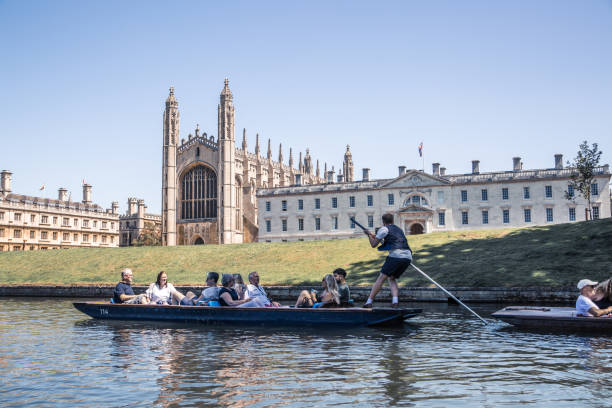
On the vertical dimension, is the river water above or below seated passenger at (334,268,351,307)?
below

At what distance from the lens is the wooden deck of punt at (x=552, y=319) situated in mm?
11250

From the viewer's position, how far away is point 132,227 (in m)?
108

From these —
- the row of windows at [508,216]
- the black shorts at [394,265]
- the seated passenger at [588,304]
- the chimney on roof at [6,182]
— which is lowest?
the seated passenger at [588,304]

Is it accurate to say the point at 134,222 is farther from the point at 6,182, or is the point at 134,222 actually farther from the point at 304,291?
the point at 304,291

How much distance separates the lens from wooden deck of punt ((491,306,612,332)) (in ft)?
36.9

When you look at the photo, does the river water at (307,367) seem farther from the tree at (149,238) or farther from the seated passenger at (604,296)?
the tree at (149,238)

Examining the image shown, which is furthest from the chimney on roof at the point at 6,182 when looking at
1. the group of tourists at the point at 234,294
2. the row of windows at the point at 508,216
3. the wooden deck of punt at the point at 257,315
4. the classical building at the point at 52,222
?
the group of tourists at the point at 234,294

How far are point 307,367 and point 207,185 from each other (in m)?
67.5

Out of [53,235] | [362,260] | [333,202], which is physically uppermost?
[333,202]

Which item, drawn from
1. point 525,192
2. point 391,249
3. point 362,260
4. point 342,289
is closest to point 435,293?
point 342,289

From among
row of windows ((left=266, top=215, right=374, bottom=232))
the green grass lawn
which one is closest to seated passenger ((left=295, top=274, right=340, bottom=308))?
the green grass lawn

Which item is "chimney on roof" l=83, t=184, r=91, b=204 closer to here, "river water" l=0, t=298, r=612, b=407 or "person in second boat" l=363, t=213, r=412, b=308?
"river water" l=0, t=298, r=612, b=407

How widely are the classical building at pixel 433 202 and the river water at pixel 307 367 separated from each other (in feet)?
166

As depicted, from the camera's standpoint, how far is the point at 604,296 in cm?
1168
